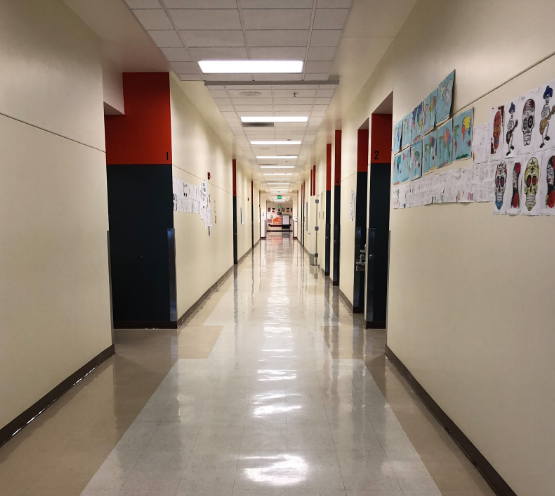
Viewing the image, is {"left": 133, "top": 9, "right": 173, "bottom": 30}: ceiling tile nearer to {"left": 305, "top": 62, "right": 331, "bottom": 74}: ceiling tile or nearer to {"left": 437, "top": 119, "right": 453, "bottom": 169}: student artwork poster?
{"left": 305, "top": 62, "right": 331, "bottom": 74}: ceiling tile

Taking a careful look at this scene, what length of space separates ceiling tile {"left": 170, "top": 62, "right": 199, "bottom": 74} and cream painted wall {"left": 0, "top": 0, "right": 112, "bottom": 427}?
87cm

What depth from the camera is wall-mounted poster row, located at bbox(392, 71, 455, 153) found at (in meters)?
2.94

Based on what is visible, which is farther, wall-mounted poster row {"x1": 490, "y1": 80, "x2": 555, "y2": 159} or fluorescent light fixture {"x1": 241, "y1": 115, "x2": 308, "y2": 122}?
fluorescent light fixture {"x1": 241, "y1": 115, "x2": 308, "y2": 122}

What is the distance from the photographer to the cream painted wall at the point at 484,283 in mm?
1882

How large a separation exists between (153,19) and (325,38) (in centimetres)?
164

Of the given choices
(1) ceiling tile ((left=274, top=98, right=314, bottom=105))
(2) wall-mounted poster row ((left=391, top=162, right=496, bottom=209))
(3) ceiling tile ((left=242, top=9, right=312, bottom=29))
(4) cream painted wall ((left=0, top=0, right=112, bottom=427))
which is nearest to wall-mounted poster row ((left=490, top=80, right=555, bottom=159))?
(2) wall-mounted poster row ((left=391, top=162, right=496, bottom=209))

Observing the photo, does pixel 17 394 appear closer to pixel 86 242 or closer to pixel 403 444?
pixel 86 242

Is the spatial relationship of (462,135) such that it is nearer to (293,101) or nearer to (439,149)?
(439,149)

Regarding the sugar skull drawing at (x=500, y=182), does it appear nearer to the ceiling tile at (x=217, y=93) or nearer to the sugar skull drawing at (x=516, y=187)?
the sugar skull drawing at (x=516, y=187)

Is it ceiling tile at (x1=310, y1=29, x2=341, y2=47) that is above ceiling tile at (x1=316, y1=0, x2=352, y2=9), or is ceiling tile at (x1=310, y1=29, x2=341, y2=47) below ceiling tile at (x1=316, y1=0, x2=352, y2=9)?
above

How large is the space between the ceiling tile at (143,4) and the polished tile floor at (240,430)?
10.9 feet

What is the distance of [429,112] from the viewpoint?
3.30 m

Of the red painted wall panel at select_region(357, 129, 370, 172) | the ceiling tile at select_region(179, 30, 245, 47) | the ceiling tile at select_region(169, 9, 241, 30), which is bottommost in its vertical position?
the red painted wall panel at select_region(357, 129, 370, 172)

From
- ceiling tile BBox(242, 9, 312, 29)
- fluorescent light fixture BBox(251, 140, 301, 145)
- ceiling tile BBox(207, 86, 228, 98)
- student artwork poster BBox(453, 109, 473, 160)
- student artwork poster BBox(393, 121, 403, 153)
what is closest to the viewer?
student artwork poster BBox(453, 109, 473, 160)
